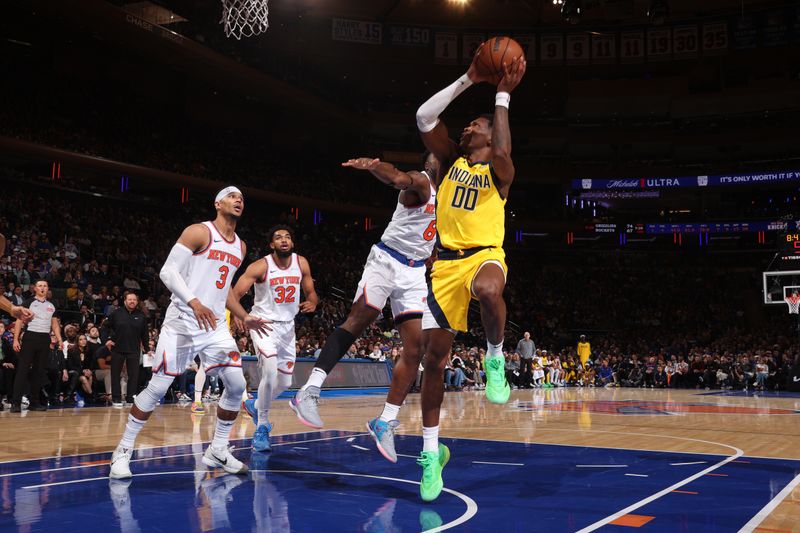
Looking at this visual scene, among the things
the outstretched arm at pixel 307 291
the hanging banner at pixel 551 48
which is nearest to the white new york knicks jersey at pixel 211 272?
the outstretched arm at pixel 307 291

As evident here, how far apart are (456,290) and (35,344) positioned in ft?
26.3

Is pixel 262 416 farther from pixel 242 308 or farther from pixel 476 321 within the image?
pixel 476 321

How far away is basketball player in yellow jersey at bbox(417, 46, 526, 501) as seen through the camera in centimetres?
466

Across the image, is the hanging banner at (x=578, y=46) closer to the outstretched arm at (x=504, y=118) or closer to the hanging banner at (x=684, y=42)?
the hanging banner at (x=684, y=42)

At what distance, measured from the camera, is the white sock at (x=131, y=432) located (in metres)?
5.13

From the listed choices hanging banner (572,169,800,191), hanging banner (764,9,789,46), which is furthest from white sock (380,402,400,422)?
hanging banner (572,169,800,191)

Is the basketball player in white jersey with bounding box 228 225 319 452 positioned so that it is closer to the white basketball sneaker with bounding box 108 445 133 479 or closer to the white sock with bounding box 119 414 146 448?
the white sock with bounding box 119 414 146 448

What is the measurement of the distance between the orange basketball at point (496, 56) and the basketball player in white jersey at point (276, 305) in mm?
2908

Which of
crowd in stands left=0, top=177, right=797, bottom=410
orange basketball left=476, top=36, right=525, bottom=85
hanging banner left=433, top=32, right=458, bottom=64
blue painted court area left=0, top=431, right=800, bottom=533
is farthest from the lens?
hanging banner left=433, top=32, right=458, bottom=64

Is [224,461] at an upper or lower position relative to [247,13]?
lower

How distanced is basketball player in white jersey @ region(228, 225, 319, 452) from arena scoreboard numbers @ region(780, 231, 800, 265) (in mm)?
18200

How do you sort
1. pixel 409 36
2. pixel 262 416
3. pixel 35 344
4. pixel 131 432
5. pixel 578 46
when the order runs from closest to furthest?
pixel 131 432, pixel 262 416, pixel 35 344, pixel 409 36, pixel 578 46

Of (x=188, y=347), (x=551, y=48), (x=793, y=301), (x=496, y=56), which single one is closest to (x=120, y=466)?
(x=188, y=347)

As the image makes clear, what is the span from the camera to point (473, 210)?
4.80 m
